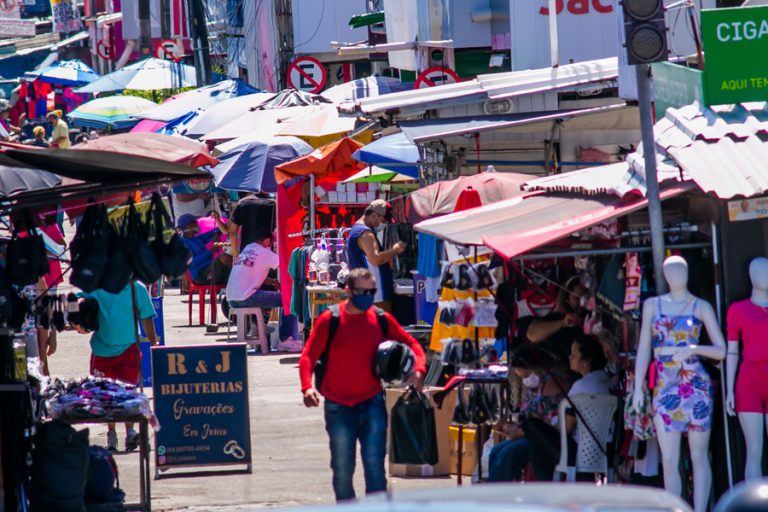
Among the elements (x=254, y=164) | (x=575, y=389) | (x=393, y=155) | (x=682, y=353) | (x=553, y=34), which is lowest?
(x=575, y=389)

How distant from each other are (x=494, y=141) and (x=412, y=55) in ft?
34.1

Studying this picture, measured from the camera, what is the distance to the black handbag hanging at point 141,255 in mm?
9930

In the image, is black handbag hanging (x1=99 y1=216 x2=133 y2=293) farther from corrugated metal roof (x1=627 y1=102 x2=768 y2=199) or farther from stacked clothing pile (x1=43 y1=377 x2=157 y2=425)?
corrugated metal roof (x1=627 y1=102 x2=768 y2=199)

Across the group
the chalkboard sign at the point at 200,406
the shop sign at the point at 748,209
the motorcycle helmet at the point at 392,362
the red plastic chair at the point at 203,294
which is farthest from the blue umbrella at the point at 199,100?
the shop sign at the point at 748,209

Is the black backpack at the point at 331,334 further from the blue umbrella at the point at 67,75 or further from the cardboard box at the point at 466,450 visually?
the blue umbrella at the point at 67,75

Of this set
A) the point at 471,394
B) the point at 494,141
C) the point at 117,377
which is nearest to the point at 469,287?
the point at 471,394

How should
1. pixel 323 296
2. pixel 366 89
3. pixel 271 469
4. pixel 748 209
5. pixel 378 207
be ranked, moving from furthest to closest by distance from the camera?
pixel 366 89, pixel 323 296, pixel 378 207, pixel 271 469, pixel 748 209

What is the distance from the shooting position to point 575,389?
378 inches

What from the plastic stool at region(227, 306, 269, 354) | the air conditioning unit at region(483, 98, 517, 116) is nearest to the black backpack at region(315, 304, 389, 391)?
the air conditioning unit at region(483, 98, 517, 116)

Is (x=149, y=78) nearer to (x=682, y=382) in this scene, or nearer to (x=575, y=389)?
(x=575, y=389)

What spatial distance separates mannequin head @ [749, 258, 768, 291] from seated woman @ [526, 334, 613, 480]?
4.48 feet

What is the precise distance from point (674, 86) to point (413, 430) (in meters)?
3.22

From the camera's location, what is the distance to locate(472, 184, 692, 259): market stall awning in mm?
8719

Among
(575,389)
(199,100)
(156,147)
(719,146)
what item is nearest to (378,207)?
(156,147)
